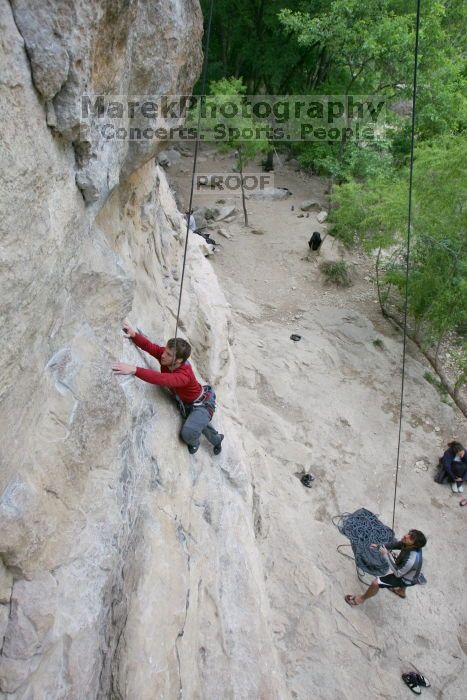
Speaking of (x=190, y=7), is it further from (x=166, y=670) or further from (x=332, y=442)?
(x=332, y=442)

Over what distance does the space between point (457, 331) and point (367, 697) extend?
937 cm

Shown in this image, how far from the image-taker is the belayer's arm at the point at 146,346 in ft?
14.0

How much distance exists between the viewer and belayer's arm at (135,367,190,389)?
3.90m

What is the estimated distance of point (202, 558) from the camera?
423 cm

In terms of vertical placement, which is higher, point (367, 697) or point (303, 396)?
point (303, 396)

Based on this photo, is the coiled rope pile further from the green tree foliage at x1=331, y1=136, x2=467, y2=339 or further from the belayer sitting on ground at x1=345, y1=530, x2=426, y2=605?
the green tree foliage at x1=331, y1=136, x2=467, y2=339

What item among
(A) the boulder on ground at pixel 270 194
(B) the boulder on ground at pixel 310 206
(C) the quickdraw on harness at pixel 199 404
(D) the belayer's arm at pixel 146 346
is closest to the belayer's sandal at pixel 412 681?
(C) the quickdraw on harness at pixel 199 404

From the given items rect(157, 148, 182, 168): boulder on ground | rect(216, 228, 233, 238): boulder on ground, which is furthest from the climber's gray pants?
rect(157, 148, 182, 168): boulder on ground

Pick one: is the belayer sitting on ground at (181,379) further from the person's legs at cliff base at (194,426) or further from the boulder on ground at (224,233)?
the boulder on ground at (224,233)

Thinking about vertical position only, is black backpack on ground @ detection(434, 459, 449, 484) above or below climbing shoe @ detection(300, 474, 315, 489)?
below

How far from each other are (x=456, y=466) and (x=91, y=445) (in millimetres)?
6692

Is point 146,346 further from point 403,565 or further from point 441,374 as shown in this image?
point 441,374

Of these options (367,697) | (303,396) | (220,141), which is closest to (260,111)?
(220,141)

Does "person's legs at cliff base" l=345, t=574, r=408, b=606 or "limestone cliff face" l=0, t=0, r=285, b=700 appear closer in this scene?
"limestone cliff face" l=0, t=0, r=285, b=700
